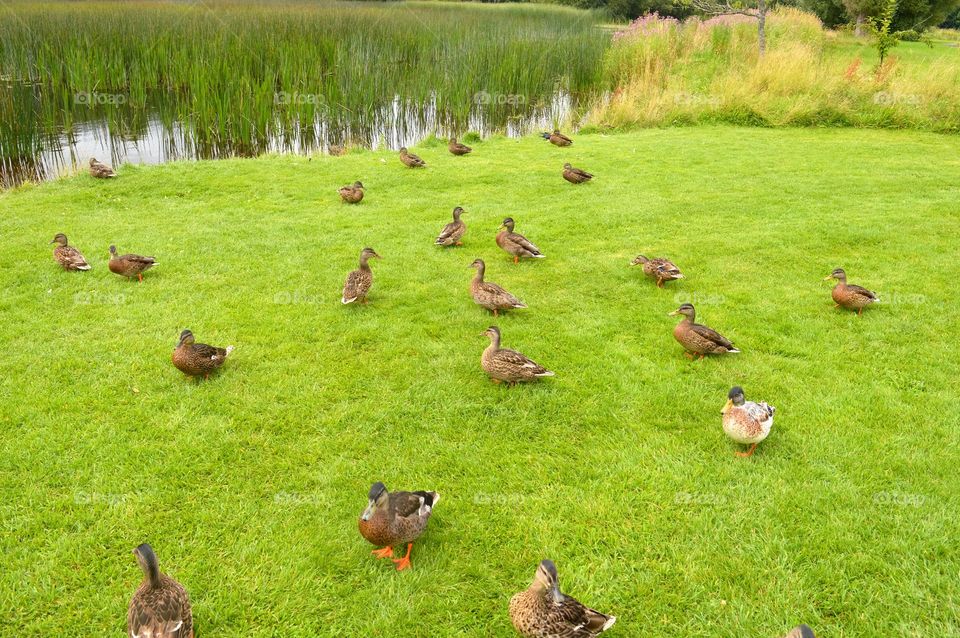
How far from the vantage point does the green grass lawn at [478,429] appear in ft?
14.7

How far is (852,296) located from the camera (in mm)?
8133

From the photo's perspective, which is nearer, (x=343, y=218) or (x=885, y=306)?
(x=885, y=306)

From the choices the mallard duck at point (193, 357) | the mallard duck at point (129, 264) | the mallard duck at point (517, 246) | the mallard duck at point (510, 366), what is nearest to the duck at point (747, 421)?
the mallard duck at point (510, 366)

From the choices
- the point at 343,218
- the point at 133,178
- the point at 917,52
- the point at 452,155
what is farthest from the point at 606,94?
the point at 917,52

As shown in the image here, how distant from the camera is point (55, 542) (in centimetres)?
482

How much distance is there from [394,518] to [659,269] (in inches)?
239

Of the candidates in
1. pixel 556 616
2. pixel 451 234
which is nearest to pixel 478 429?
pixel 556 616

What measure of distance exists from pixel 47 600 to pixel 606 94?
24013 mm

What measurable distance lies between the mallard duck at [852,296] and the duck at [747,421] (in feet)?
11.7

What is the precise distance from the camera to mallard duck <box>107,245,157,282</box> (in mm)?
9164

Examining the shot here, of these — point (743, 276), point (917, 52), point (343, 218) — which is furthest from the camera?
point (917, 52)

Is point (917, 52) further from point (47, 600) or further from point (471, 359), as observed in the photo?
point (47, 600)

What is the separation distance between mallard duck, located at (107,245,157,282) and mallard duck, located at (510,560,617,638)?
8114mm

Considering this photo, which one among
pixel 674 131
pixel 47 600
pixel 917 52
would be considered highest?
pixel 917 52
